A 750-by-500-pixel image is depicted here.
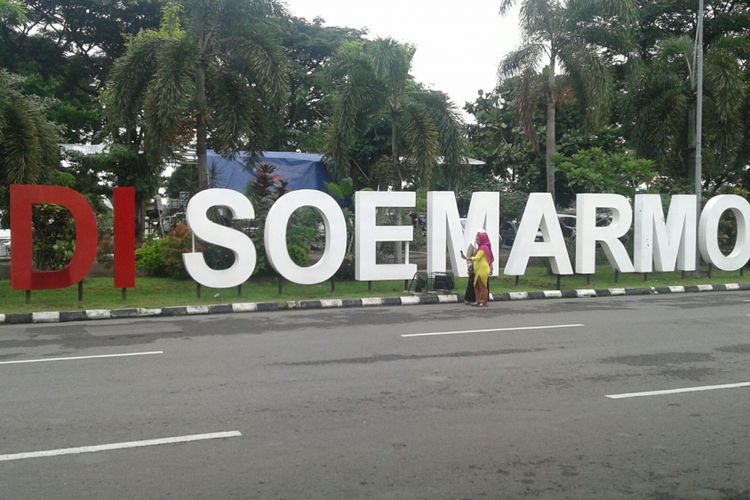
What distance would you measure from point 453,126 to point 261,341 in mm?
12078

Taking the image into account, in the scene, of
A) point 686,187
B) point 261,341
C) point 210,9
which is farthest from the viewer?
point 686,187

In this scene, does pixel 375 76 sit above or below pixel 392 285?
above

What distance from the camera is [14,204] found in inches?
544

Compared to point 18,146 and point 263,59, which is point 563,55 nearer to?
point 263,59

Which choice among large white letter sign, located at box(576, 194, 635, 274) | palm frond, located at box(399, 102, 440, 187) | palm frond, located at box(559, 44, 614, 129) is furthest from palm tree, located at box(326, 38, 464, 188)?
large white letter sign, located at box(576, 194, 635, 274)

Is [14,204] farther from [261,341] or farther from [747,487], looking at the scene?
[747,487]

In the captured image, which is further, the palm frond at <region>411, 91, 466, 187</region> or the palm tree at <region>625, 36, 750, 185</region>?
the palm tree at <region>625, 36, 750, 185</region>

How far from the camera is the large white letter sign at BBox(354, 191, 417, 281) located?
54.4 feet

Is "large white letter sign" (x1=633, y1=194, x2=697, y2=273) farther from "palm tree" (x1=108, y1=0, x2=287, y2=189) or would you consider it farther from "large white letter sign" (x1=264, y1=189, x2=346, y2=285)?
"palm tree" (x1=108, y1=0, x2=287, y2=189)

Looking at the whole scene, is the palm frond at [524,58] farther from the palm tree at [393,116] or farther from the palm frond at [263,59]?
the palm frond at [263,59]

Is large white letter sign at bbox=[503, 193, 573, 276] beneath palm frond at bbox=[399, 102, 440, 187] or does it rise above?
beneath

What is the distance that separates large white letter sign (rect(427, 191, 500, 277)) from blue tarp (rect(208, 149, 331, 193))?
1033cm

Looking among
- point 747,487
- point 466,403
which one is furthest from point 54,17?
point 747,487

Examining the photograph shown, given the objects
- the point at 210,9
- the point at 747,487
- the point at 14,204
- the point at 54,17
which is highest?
the point at 54,17
